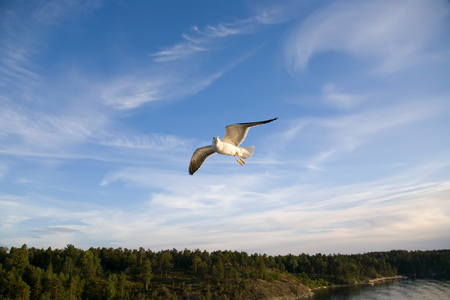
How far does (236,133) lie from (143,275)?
165ft

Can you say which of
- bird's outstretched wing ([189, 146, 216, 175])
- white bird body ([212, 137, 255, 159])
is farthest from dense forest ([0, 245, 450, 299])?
white bird body ([212, 137, 255, 159])

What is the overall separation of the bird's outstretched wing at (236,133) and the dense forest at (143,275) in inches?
1435

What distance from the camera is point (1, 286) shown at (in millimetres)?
35906

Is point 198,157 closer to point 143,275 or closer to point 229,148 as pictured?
point 229,148

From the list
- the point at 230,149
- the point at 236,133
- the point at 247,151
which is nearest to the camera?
the point at 236,133

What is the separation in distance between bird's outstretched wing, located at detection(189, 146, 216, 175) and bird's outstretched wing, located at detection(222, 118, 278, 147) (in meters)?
1.80

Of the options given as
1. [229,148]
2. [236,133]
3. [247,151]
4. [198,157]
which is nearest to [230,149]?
[229,148]

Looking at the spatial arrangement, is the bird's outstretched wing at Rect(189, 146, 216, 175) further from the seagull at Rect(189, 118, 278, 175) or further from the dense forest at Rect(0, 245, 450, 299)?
the dense forest at Rect(0, 245, 450, 299)

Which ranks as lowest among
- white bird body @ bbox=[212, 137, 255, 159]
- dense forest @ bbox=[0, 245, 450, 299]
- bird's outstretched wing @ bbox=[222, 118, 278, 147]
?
dense forest @ bbox=[0, 245, 450, 299]

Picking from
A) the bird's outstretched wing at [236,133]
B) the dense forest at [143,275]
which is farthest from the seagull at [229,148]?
the dense forest at [143,275]

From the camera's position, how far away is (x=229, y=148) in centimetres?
1277

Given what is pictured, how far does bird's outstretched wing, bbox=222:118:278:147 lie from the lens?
11.9m

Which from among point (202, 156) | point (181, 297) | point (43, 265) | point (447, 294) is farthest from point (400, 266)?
point (202, 156)

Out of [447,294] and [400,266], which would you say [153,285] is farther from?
[400,266]
